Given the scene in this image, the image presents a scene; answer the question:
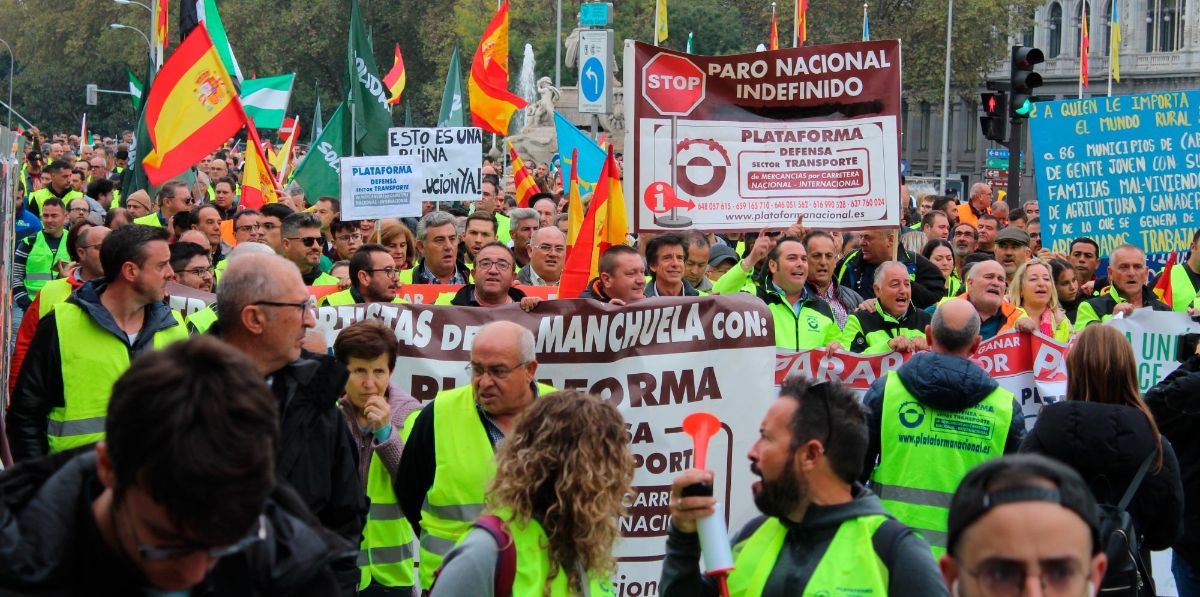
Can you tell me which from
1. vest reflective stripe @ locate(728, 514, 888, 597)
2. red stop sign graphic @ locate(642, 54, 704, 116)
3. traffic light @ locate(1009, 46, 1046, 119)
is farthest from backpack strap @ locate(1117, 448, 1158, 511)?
traffic light @ locate(1009, 46, 1046, 119)

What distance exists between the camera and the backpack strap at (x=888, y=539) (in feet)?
10.5

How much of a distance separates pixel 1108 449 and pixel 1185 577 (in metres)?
1.51

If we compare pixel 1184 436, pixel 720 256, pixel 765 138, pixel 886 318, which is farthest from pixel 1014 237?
pixel 1184 436

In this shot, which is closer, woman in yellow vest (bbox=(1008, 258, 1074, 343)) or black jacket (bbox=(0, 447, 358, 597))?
black jacket (bbox=(0, 447, 358, 597))

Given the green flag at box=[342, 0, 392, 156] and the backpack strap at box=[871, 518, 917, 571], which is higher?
the green flag at box=[342, 0, 392, 156]

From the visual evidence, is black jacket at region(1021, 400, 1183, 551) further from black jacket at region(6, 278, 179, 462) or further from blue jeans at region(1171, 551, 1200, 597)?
black jacket at region(6, 278, 179, 462)

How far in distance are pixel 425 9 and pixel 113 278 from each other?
5955cm

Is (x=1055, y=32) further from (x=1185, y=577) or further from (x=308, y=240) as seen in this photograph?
(x=1185, y=577)

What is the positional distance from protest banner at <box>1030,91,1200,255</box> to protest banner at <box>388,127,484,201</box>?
438 centimetres

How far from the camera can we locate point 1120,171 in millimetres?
9766

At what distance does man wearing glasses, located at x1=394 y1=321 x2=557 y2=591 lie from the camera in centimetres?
446

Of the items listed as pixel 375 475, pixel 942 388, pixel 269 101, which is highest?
pixel 269 101

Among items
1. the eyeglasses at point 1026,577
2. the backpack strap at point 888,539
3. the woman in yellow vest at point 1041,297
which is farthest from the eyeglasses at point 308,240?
the eyeglasses at point 1026,577

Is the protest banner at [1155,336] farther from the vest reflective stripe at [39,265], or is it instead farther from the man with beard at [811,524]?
the vest reflective stripe at [39,265]
